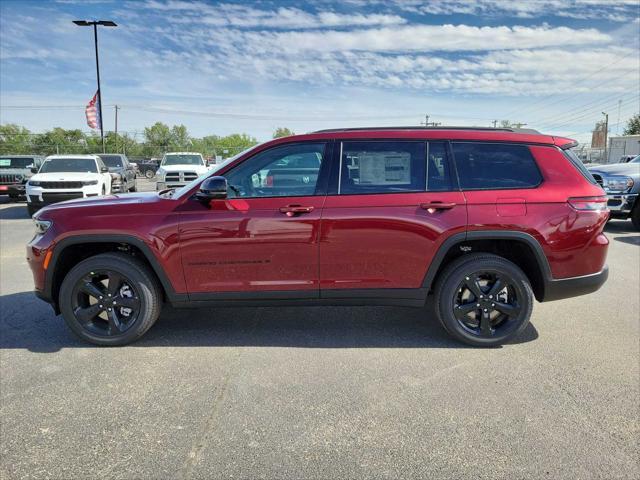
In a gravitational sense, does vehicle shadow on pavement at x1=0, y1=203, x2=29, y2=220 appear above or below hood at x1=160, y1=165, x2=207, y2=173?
below

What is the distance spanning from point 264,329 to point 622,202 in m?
9.11

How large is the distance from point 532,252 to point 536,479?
6.60 feet

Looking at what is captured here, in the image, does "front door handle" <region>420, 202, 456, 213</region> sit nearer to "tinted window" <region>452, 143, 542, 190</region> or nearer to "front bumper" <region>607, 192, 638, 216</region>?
"tinted window" <region>452, 143, 542, 190</region>

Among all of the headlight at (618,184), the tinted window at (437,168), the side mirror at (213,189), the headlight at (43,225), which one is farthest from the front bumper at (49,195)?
the headlight at (618,184)

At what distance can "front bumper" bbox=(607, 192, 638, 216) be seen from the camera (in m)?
10.1

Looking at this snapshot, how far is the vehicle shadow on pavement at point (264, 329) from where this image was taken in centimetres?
409

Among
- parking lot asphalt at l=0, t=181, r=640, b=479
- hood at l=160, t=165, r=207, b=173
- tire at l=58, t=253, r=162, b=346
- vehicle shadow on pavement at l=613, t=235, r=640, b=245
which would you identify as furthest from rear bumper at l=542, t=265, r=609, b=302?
hood at l=160, t=165, r=207, b=173

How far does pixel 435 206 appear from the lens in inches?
150

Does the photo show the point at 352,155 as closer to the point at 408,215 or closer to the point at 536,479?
the point at 408,215

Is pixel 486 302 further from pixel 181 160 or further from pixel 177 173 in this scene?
pixel 181 160

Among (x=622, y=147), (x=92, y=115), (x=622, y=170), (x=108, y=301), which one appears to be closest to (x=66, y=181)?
(x=108, y=301)

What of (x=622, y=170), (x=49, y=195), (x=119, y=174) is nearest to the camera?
(x=622, y=170)

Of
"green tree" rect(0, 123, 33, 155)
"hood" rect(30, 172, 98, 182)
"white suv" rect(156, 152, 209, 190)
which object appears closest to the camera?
"hood" rect(30, 172, 98, 182)

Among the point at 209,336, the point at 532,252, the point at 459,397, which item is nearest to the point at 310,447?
the point at 459,397
